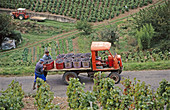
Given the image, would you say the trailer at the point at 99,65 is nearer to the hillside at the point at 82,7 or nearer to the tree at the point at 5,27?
the tree at the point at 5,27

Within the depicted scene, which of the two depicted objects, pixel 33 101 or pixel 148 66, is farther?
pixel 148 66

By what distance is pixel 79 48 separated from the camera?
932 inches

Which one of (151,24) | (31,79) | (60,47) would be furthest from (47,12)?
(31,79)

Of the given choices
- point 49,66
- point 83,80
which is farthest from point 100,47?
point 49,66

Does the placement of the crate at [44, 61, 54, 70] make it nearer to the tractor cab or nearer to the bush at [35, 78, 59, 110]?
the tractor cab

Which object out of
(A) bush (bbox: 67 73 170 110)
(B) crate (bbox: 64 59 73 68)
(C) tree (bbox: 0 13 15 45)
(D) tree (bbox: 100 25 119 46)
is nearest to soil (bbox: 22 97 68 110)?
(A) bush (bbox: 67 73 170 110)

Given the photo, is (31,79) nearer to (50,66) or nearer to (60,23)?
(50,66)

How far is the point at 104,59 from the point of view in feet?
45.4

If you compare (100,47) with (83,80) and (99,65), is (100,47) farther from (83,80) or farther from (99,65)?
(83,80)

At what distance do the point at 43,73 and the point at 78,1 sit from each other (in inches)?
971

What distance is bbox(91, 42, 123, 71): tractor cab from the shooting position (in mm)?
13367

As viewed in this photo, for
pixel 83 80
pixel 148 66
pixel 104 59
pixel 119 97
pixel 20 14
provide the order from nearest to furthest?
pixel 119 97 → pixel 104 59 → pixel 83 80 → pixel 148 66 → pixel 20 14

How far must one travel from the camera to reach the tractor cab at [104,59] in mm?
13367

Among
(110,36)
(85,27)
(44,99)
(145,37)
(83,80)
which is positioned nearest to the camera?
(44,99)
